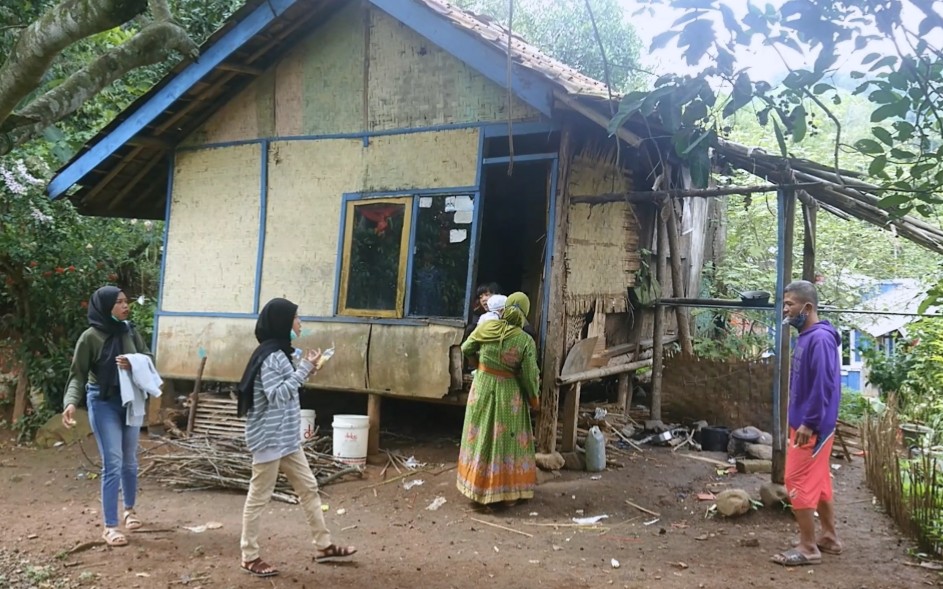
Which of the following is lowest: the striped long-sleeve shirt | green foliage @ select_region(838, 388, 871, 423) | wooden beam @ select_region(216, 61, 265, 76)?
green foliage @ select_region(838, 388, 871, 423)

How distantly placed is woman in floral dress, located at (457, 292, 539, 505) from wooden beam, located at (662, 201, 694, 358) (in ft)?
13.1

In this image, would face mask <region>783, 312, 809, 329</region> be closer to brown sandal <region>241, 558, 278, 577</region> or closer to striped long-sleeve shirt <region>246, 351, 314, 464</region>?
striped long-sleeve shirt <region>246, 351, 314, 464</region>

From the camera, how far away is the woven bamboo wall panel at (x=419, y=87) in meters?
7.45

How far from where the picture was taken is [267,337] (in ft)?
15.5

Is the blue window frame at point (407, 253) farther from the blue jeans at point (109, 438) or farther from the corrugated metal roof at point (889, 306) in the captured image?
the corrugated metal roof at point (889, 306)

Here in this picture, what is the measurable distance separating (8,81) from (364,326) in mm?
4744

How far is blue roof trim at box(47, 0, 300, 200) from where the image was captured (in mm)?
7762

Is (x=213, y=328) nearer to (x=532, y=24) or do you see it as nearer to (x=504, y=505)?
(x=504, y=505)

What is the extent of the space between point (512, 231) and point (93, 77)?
7.21 meters

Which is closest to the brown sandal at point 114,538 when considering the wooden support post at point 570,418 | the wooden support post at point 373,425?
the wooden support post at point 373,425

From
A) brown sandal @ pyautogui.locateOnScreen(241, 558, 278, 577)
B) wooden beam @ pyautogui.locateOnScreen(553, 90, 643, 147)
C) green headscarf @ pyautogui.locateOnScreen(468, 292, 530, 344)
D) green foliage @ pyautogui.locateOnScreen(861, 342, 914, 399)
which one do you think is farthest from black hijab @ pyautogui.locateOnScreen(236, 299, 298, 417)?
green foliage @ pyautogui.locateOnScreen(861, 342, 914, 399)

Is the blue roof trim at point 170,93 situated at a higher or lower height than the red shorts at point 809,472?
higher

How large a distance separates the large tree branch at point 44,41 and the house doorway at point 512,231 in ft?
23.0

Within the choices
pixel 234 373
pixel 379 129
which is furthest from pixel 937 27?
pixel 234 373
